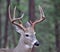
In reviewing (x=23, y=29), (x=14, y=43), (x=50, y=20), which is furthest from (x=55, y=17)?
(x=23, y=29)

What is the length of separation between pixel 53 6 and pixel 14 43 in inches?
137

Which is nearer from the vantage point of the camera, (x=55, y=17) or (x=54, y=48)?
(x=55, y=17)

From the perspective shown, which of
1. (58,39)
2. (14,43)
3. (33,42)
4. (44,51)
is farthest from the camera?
(58,39)

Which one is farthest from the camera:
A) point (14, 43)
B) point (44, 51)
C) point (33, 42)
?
point (44, 51)

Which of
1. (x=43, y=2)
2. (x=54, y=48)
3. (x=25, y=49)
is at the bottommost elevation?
(x=54, y=48)

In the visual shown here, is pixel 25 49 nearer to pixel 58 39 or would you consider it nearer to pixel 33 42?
pixel 33 42

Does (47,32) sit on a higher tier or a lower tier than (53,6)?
lower

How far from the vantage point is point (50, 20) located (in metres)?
18.9

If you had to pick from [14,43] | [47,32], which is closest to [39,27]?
[47,32]

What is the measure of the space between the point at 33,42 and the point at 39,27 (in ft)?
27.3

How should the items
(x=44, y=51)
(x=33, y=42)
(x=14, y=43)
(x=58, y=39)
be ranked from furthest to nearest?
1. (x=58, y=39)
2. (x=44, y=51)
3. (x=14, y=43)
4. (x=33, y=42)

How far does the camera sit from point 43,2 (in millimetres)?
19141

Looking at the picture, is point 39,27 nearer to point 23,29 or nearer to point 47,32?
point 47,32

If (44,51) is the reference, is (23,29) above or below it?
above
